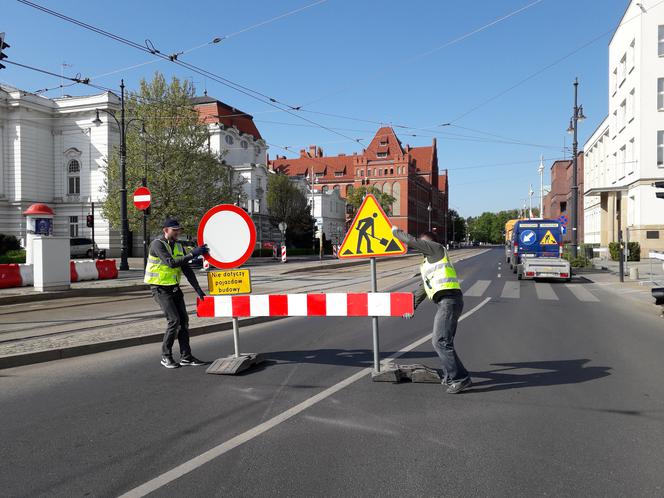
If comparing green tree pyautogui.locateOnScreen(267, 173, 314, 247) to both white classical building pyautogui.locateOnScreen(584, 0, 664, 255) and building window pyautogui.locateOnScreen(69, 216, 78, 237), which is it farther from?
white classical building pyautogui.locateOnScreen(584, 0, 664, 255)

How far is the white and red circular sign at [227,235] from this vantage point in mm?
6652

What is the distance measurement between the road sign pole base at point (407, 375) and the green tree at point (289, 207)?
5423 cm

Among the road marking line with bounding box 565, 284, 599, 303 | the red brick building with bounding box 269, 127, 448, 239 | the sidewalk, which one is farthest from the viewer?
the red brick building with bounding box 269, 127, 448, 239

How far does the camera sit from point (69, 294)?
1581 centimetres

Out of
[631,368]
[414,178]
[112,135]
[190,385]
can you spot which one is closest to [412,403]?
[190,385]

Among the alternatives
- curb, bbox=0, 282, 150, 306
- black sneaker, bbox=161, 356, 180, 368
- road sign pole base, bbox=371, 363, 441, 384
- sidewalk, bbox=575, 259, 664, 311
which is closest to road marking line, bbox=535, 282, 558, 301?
sidewalk, bbox=575, 259, 664, 311

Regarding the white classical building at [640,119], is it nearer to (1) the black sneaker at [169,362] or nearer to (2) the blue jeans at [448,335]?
(2) the blue jeans at [448,335]

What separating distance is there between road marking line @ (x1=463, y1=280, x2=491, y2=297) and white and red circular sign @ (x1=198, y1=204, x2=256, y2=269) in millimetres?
10805

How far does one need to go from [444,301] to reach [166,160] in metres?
30.4

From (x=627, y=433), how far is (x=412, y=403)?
1.78m

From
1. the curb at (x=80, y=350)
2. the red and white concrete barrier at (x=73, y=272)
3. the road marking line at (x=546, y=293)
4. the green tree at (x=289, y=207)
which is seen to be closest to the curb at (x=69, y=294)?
the red and white concrete barrier at (x=73, y=272)

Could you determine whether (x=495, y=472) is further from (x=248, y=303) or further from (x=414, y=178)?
(x=414, y=178)

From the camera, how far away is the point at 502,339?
8469 mm

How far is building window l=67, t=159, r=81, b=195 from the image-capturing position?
151ft
